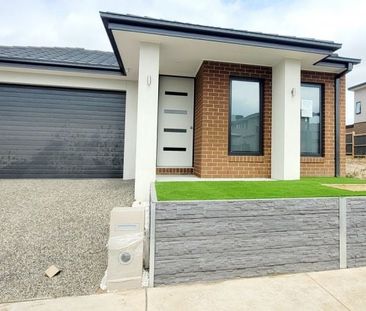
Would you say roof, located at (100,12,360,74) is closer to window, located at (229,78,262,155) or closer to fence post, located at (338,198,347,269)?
window, located at (229,78,262,155)

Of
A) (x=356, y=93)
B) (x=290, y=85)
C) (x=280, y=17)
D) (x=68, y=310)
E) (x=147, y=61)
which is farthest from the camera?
(x=356, y=93)

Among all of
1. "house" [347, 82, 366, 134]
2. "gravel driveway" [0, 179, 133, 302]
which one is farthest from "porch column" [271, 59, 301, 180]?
"house" [347, 82, 366, 134]

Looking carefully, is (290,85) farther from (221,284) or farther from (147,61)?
(221,284)

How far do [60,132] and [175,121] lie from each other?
13.2 ft

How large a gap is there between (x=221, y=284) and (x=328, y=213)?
5.88ft

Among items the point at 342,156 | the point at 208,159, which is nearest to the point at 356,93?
the point at 342,156

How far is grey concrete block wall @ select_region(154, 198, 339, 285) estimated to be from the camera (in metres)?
2.94

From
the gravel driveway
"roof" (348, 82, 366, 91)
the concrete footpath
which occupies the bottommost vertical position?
the concrete footpath

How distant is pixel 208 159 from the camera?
6449 millimetres

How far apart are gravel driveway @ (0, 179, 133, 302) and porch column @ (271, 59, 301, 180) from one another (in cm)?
390

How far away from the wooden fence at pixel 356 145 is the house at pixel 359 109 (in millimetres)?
888

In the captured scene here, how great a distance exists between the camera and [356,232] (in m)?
3.46

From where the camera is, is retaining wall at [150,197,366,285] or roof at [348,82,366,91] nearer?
retaining wall at [150,197,366,285]

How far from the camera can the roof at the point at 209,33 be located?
480 cm
